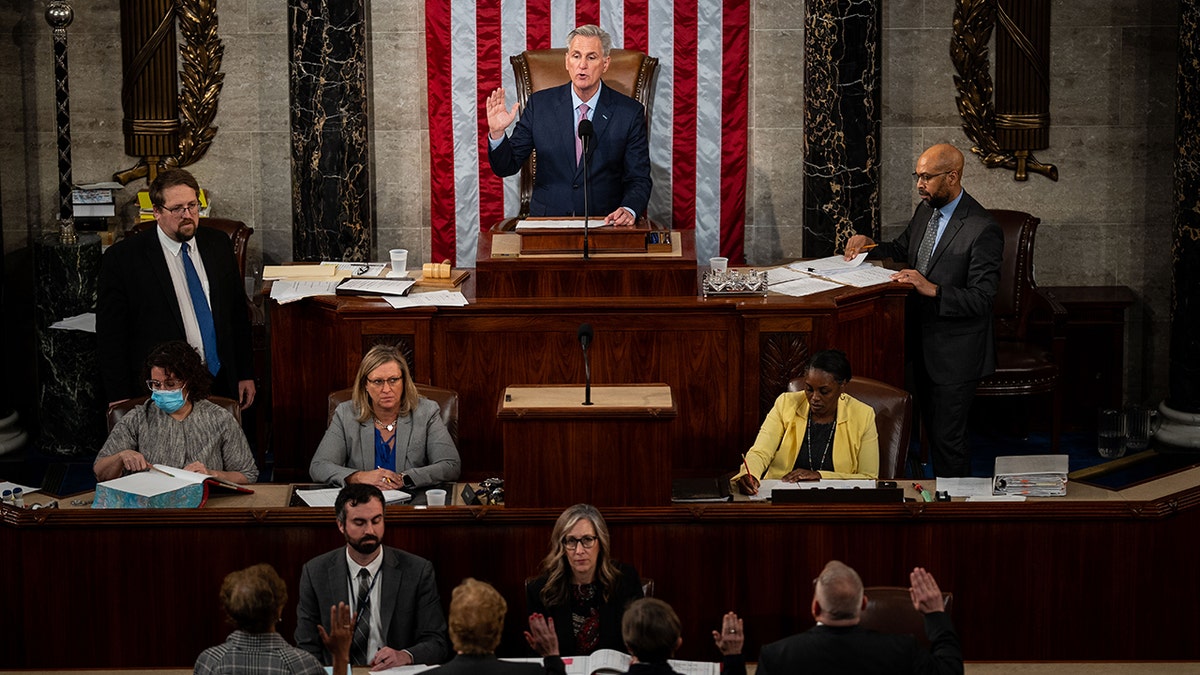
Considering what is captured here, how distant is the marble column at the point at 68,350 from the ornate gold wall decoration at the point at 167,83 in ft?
2.82

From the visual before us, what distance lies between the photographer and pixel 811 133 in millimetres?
9297

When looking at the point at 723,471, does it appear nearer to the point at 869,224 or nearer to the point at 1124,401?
the point at 869,224

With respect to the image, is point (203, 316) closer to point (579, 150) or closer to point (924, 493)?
point (579, 150)

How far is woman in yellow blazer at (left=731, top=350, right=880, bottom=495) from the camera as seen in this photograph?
6164mm

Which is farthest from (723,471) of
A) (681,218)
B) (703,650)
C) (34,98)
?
(34,98)

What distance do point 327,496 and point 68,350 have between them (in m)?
3.67

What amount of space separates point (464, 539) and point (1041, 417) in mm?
4843

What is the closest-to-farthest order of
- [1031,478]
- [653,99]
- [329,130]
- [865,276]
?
[1031,478], [865,276], [329,130], [653,99]

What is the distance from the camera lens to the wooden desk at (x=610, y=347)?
7188mm

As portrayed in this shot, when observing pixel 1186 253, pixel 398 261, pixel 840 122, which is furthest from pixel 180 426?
pixel 1186 253

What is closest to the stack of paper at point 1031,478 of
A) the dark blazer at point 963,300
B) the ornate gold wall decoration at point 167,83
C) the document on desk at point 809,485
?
the document on desk at point 809,485

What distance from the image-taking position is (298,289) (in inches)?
292

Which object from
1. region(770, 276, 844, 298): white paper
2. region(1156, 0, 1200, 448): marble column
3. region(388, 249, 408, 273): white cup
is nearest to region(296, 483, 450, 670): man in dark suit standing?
region(388, 249, 408, 273): white cup

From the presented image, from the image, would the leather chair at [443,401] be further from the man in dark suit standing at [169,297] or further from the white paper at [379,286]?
A: the white paper at [379,286]
